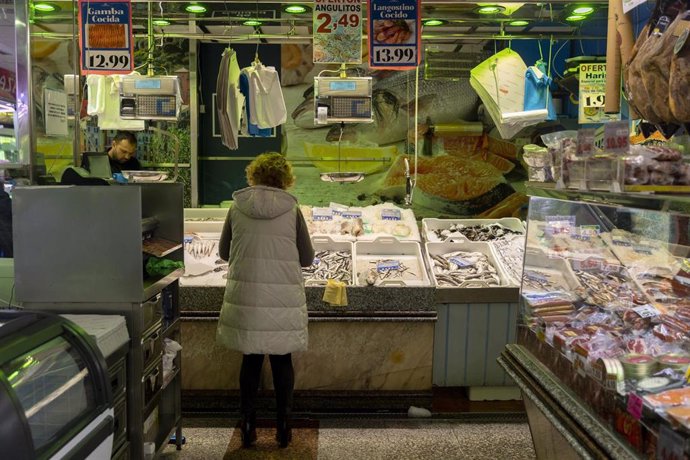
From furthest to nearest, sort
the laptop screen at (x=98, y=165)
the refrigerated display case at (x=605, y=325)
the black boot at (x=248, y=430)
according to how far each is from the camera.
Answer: the black boot at (x=248, y=430) → the laptop screen at (x=98, y=165) → the refrigerated display case at (x=605, y=325)

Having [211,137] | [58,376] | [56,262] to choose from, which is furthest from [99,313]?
[211,137]

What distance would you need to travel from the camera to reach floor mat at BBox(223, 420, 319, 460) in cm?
445

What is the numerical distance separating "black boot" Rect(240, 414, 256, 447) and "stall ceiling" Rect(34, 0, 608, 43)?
3697 millimetres

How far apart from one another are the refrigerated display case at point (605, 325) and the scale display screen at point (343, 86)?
2574 millimetres

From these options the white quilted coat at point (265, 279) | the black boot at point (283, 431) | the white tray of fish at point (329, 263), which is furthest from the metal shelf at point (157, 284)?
the white tray of fish at point (329, 263)

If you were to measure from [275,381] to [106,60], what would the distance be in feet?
11.4

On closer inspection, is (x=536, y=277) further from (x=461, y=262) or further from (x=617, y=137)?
(x=461, y=262)

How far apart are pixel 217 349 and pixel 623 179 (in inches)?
140

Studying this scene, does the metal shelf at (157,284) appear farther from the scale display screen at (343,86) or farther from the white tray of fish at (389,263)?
the scale display screen at (343,86)

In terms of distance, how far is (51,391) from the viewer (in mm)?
2348

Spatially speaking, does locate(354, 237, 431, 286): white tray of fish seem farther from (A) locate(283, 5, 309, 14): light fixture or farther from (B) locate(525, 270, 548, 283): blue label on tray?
(A) locate(283, 5, 309, 14): light fixture

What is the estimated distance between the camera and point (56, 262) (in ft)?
10.8

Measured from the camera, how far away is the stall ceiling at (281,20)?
7.09m

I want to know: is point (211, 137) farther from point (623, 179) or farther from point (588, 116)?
point (623, 179)
